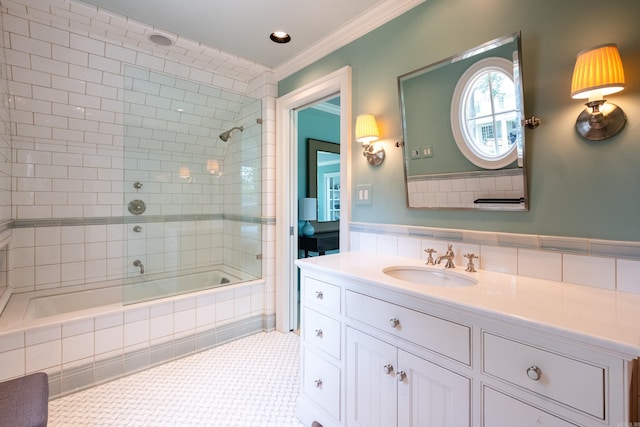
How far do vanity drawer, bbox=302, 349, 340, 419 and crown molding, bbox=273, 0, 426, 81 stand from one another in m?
2.15

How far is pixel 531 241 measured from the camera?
136 centimetres

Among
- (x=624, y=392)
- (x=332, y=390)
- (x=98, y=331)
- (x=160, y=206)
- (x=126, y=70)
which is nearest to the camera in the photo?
(x=624, y=392)

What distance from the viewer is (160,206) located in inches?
121

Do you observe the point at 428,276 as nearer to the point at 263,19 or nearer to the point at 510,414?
the point at 510,414

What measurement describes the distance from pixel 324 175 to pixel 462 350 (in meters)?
3.11

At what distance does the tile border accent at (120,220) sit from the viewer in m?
2.49

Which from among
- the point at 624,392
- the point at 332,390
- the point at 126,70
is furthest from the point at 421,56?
the point at 126,70

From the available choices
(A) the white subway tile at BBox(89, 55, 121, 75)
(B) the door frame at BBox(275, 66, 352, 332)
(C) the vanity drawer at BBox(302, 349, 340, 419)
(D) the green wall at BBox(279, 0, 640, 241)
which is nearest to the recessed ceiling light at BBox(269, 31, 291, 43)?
(B) the door frame at BBox(275, 66, 352, 332)

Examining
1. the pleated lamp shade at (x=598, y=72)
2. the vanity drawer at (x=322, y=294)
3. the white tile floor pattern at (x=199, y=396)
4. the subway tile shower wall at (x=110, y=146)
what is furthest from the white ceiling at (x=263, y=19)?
the white tile floor pattern at (x=199, y=396)

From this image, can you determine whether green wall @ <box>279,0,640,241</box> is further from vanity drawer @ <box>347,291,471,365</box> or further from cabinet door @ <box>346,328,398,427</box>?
cabinet door @ <box>346,328,398,427</box>

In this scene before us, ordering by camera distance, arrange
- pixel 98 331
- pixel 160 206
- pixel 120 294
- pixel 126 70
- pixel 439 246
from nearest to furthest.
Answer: pixel 439 246 → pixel 98 331 → pixel 126 70 → pixel 120 294 → pixel 160 206

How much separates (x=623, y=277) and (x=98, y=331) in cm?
291

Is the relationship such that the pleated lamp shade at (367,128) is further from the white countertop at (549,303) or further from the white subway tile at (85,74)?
the white subway tile at (85,74)

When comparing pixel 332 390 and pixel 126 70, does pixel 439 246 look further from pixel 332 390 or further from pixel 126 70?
pixel 126 70
